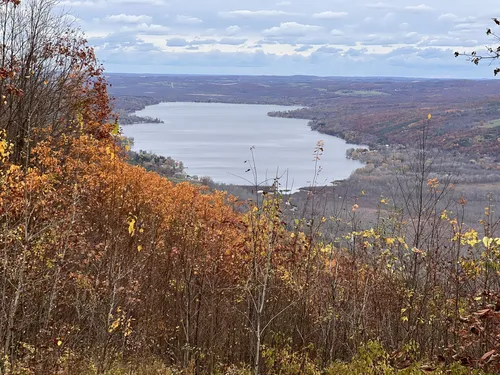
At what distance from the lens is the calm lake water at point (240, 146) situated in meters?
69.0

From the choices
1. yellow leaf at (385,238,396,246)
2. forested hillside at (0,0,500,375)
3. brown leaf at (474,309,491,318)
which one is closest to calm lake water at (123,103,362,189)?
forested hillside at (0,0,500,375)

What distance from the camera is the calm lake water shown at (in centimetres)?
6900

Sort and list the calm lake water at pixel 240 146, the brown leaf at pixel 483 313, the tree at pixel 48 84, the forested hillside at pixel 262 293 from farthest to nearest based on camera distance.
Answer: the calm lake water at pixel 240 146
the tree at pixel 48 84
the forested hillside at pixel 262 293
the brown leaf at pixel 483 313

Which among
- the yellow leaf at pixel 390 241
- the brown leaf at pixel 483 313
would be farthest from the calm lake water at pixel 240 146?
the brown leaf at pixel 483 313

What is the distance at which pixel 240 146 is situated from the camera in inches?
4161

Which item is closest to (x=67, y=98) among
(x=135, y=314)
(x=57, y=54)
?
(x=57, y=54)

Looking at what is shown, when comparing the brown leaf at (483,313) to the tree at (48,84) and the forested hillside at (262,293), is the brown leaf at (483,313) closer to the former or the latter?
the forested hillside at (262,293)

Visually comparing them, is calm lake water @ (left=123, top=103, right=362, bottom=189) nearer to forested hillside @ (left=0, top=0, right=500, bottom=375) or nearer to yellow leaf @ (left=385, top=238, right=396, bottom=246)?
forested hillside @ (left=0, top=0, right=500, bottom=375)

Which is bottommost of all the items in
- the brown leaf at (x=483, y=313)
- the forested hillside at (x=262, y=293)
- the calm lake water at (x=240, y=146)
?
the calm lake water at (x=240, y=146)

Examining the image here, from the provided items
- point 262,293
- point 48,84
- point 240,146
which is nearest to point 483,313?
point 262,293

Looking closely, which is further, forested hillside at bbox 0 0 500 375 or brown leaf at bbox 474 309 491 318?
forested hillside at bbox 0 0 500 375

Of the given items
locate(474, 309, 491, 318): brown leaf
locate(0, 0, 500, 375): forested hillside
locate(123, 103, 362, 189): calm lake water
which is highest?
locate(474, 309, 491, 318): brown leaf

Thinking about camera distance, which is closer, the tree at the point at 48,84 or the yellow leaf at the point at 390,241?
the yellow leaf at the point at 390,241

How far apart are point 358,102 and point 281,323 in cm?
18020
